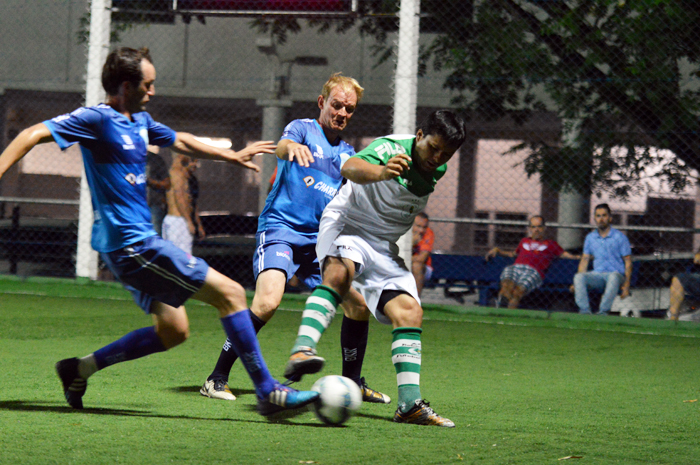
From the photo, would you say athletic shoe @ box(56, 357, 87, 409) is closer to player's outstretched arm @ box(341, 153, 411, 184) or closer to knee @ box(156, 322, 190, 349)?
knee @ box(156, 322, 190, 349)

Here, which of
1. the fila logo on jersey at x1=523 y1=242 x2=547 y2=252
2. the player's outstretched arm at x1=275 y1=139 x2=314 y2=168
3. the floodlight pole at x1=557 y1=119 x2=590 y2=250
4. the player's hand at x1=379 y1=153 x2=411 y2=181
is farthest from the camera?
the floodlight pole at x1=557 y1=119 x2=590 y2=250

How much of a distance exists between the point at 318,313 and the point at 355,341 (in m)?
0.64

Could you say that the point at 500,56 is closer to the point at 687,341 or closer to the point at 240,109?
the point at 687,341

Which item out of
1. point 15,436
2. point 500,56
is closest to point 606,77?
point 500,56

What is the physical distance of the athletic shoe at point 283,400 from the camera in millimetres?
3721

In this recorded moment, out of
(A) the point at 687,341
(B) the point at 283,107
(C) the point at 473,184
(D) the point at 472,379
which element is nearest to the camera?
(D) the point at 472,379

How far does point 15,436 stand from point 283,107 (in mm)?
12840

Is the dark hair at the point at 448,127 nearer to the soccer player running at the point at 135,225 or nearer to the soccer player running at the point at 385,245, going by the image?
the soccer player running at the point at 385,245

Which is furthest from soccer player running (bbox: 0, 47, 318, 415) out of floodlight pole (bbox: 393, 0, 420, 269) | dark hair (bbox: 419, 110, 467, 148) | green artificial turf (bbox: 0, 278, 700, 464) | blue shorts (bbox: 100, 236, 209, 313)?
floodlight pole (bbox: 393, 0, 420, 269)

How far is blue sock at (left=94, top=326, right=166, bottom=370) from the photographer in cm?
405

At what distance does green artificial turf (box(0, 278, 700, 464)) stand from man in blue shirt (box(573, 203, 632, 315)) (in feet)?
2.86

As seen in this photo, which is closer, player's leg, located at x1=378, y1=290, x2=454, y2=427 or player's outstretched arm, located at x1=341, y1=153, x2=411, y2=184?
player's outstretched arm, located at x1=341, y1=153, x2=411, y2=184

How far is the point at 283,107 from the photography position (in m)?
15.9

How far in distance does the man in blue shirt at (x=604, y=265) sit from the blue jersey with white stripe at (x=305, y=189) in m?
5.00
